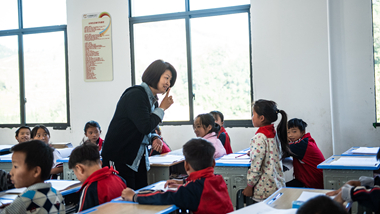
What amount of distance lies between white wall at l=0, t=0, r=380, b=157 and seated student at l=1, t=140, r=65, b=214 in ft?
11.2

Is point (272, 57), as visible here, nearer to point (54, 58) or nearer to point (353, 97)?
point (353, 97)

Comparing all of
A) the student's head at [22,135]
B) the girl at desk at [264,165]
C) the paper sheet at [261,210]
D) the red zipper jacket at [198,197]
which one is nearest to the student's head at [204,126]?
the girl at desk at [264,165]

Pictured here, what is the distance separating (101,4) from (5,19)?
6.23ft

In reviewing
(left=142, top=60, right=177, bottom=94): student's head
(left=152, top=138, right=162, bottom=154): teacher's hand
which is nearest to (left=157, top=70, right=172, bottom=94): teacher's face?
(left=142, top=60, right=177, bottom=94): student's head

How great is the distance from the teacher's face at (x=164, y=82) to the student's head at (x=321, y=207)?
1290 mm

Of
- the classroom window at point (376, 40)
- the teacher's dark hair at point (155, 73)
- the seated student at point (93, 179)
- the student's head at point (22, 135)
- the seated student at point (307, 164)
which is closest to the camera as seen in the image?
the seated student at point (93, 179)

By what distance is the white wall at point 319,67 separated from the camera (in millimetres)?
3979

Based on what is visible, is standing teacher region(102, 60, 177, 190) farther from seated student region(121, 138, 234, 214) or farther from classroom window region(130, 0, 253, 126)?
classroom window region(130, 0, 253, 126)

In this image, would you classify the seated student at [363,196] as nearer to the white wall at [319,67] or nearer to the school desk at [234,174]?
the school desk at [234,174]

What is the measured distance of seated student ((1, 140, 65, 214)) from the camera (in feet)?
4.36

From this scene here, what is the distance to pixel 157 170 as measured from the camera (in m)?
3.05

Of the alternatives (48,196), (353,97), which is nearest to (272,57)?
(353,97)

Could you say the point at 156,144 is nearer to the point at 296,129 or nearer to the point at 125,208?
the point at 125,208

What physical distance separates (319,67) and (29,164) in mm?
3707
